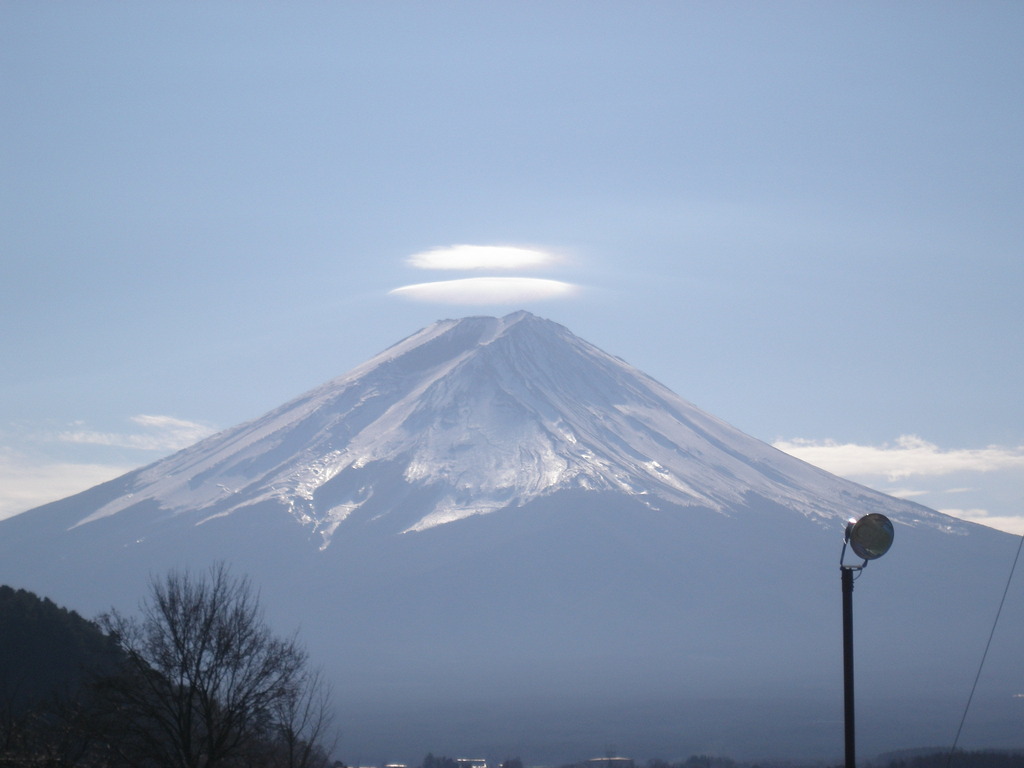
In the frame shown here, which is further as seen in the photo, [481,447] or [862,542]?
[481,447]

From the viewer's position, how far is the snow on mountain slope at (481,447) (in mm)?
95750

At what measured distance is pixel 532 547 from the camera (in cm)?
9306

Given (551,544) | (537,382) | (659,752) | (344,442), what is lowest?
(659,752)

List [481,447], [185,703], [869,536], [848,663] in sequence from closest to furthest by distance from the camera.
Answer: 1. [848,663]
2. [869,536]
3. [185,703]
4. [481,447]

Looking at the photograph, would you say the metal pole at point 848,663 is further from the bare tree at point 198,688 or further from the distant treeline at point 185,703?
the bare tree at point 198,688

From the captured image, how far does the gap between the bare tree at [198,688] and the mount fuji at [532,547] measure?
176 ft

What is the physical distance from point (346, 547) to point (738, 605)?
32608 millimetres

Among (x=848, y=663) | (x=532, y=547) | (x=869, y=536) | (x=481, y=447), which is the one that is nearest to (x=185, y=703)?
(x=848, y=663)

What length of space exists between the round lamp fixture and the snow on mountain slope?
84805 millimetres

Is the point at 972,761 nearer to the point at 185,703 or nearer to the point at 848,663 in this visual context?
the point at 185,703

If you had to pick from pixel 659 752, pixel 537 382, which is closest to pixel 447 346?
pixel 537 382

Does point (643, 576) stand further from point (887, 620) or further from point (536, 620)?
point (887, 620)

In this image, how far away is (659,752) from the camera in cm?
4594

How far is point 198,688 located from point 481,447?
85.5 meters
